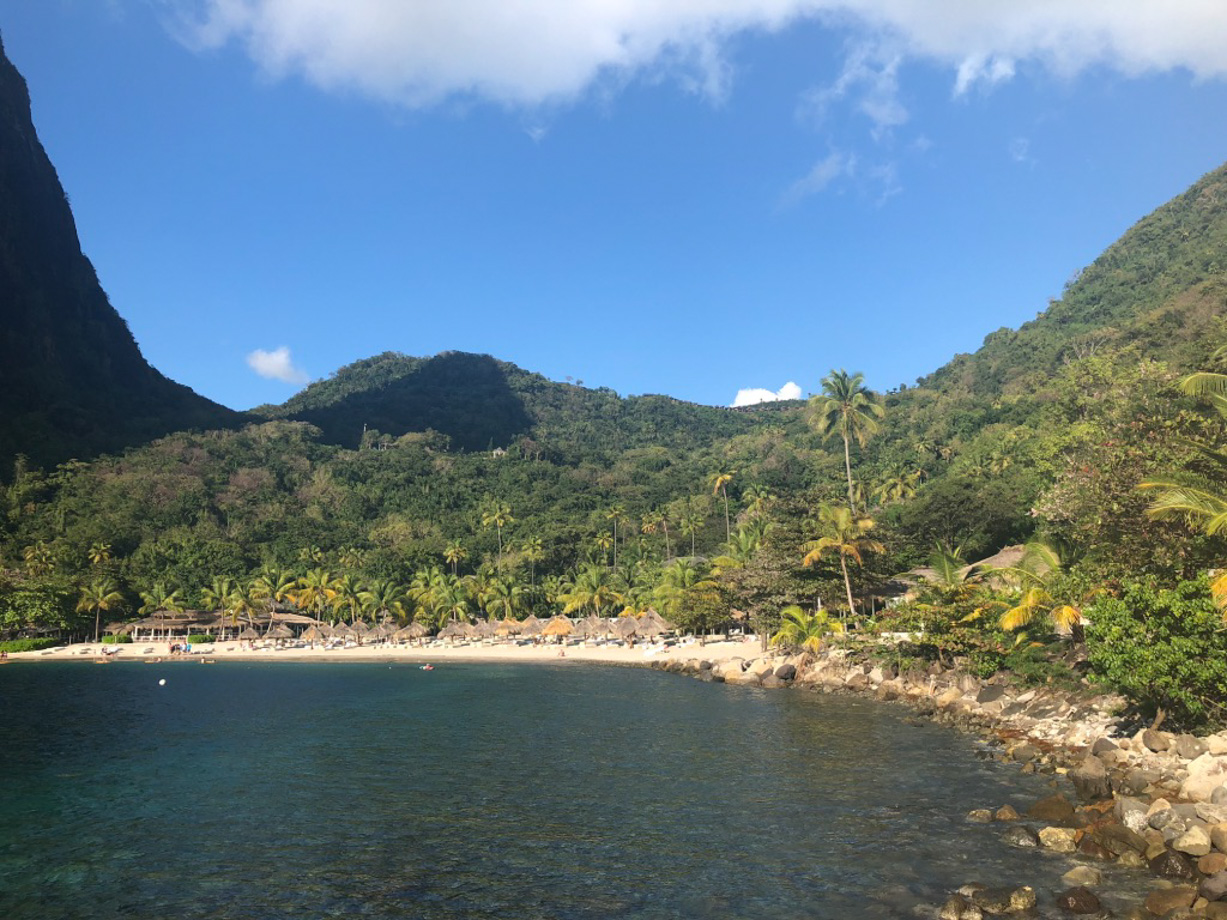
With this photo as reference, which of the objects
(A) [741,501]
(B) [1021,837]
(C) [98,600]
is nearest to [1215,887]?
(B) [1021,837]

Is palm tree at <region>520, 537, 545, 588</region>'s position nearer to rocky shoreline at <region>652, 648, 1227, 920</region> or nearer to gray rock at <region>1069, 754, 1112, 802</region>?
rocky shoreline at <region>652, 648, 1227, 920</region>

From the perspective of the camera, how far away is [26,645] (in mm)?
67375

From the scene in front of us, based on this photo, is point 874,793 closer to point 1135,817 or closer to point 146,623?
point 1135,817

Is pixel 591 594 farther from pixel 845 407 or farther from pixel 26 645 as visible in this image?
pixel 26 645

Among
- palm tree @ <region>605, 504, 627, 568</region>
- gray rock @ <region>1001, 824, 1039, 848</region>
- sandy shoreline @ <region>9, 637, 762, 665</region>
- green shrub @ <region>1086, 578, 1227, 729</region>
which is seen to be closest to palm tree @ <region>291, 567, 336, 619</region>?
sandy shoreline @ <region>9, 637, 762, 665</region>

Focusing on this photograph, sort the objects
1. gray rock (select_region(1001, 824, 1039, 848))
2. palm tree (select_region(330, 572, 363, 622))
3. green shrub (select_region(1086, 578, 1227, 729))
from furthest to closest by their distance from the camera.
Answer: palm tree (select_region(330, 572, 363, 622))
green shrub (select_region(1086, 578, 1227, 729))
gray rock (select_region(1001, 824, 1039, 848))

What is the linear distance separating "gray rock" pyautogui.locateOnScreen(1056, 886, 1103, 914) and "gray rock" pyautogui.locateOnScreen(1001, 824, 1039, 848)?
8.36 ft

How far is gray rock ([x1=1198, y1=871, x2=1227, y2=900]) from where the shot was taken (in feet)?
35.6

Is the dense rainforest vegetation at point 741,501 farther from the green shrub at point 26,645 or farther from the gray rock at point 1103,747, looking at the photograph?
the green shrub at point 26,645

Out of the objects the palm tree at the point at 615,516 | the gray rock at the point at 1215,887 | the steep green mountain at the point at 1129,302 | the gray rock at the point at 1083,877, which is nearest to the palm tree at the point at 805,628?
the gray rock at the point at 1083,877

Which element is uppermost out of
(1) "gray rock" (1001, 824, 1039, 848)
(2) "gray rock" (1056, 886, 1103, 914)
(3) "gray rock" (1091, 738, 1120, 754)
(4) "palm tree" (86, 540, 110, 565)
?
(4) "palm tree" (86, 540, 110, 565)

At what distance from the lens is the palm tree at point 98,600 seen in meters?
74.4

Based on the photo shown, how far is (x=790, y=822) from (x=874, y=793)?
3.06 metres

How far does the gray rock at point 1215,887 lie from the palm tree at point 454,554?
91.9 metres
